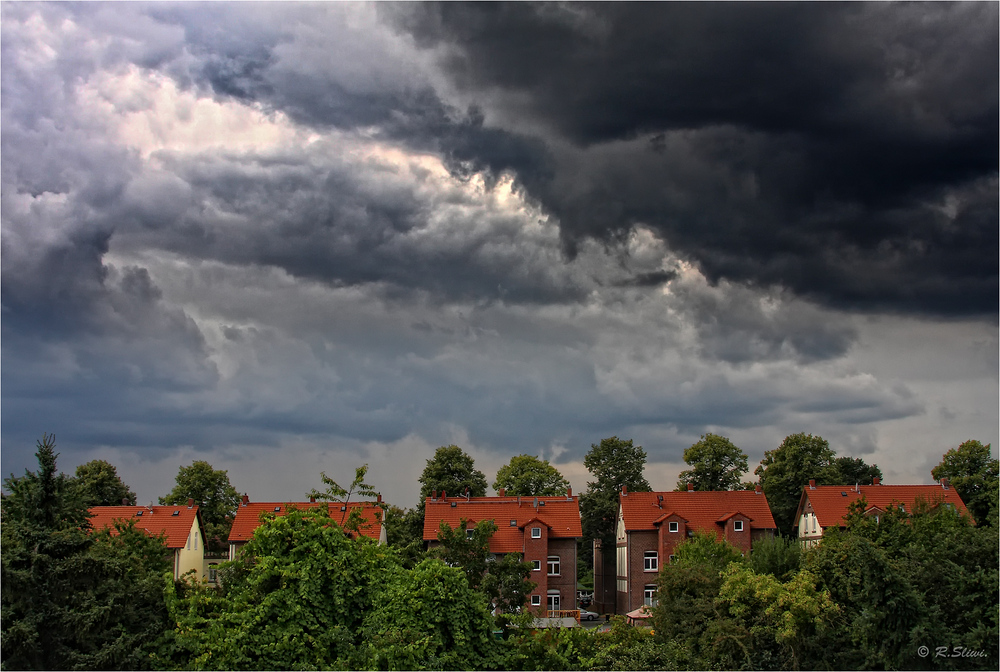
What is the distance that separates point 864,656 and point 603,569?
46.6 meters

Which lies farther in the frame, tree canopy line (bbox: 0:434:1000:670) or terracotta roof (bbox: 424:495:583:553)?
terracotta roof (bbox: 424:495:583:553)

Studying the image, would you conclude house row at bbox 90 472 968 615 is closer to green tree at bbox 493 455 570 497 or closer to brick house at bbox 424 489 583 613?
brick house at bbox 424 489 583 613

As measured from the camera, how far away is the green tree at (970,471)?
59844mm

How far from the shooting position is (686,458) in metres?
69.6

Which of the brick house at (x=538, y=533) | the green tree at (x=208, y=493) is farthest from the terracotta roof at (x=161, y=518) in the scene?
the brick house at (x=538, y=533)

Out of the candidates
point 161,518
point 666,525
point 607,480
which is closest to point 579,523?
point 666,525

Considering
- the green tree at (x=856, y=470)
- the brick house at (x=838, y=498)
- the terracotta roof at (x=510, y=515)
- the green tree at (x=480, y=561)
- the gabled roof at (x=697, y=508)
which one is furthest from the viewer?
the green tree at (x=856, y=470)

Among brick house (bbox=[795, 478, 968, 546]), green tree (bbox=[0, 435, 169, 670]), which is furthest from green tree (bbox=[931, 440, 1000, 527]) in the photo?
green tree (bbox=[0, 435, 169, 670])

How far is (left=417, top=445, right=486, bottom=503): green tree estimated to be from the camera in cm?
6419

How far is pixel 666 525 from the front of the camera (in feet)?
182

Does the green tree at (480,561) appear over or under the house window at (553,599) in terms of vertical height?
over

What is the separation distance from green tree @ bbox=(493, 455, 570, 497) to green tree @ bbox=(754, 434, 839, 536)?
17.3 metres

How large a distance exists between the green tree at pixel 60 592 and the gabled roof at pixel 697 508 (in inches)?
1761

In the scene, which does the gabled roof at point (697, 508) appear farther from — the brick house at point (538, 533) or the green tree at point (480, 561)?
the green tree at point (480, 561)
